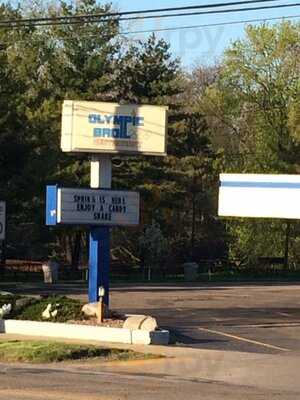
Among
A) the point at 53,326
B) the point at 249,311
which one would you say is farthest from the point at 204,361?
the point at 249,311

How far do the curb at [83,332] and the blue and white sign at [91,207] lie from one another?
284 cm

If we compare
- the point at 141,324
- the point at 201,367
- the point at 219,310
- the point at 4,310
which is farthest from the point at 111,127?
the point at 201,367

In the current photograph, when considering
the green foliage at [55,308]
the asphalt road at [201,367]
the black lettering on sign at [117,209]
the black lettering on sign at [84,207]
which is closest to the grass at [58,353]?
the asphalt road at [201,367]

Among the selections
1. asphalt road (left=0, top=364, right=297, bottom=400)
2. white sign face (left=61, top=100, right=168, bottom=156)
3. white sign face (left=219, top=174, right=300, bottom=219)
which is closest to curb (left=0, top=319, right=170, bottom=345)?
asphalt road (left=0, top=364, right=297, bottom=400)

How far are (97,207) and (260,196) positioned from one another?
415 inches

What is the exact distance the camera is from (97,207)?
2288cm

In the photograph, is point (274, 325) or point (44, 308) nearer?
point (44, 308)

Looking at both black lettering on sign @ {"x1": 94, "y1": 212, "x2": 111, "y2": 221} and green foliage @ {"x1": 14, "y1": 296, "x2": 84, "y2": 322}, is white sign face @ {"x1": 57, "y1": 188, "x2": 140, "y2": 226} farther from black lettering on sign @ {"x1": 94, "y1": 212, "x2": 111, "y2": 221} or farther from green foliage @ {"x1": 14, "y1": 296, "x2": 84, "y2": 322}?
green foliage @ {"x1": 14, "y1": 296, "x2": 84, "y2": 322}

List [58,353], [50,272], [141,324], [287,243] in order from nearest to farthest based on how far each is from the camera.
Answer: [58,353] < [141,324] < [50,272] < [287,243]

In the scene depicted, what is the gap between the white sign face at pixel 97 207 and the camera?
22.5 m

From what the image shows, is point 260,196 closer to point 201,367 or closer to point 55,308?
point 201,367

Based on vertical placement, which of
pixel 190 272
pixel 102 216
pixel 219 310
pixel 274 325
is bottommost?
pixel 190 272

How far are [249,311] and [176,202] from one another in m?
26.0

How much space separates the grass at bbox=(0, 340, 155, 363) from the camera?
17.2m
